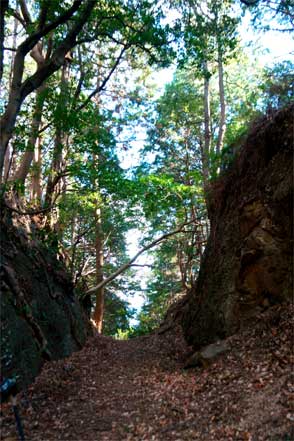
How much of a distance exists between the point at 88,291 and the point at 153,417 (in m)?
9.35

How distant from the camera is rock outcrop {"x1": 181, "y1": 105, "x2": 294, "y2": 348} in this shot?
286 inches

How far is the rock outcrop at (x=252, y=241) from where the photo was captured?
7266 millimetres

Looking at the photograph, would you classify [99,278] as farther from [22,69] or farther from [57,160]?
[22,69]

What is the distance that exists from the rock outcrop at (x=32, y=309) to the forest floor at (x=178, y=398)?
42cm

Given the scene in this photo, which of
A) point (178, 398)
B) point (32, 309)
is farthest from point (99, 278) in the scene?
point (178, 398)

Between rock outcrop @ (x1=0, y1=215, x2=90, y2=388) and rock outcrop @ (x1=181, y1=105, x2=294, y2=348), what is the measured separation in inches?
132

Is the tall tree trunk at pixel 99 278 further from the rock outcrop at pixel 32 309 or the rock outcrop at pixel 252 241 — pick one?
the rock outcrop at pixel 252 241

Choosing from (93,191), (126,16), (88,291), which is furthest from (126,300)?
(126,16)

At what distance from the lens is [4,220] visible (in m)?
8.57

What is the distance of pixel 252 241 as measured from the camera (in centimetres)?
774

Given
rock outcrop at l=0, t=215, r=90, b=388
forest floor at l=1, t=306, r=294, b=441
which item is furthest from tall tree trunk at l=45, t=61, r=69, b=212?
forest floor at l=1, t=306, r=294, b=441

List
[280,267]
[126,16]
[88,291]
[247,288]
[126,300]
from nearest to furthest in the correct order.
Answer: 1. [280,267]
2. [247,288]
3. [126,16]
4. [88,291]
5. [126,300]

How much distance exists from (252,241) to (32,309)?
4.92 m

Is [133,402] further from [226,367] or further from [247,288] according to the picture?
[247,288]
